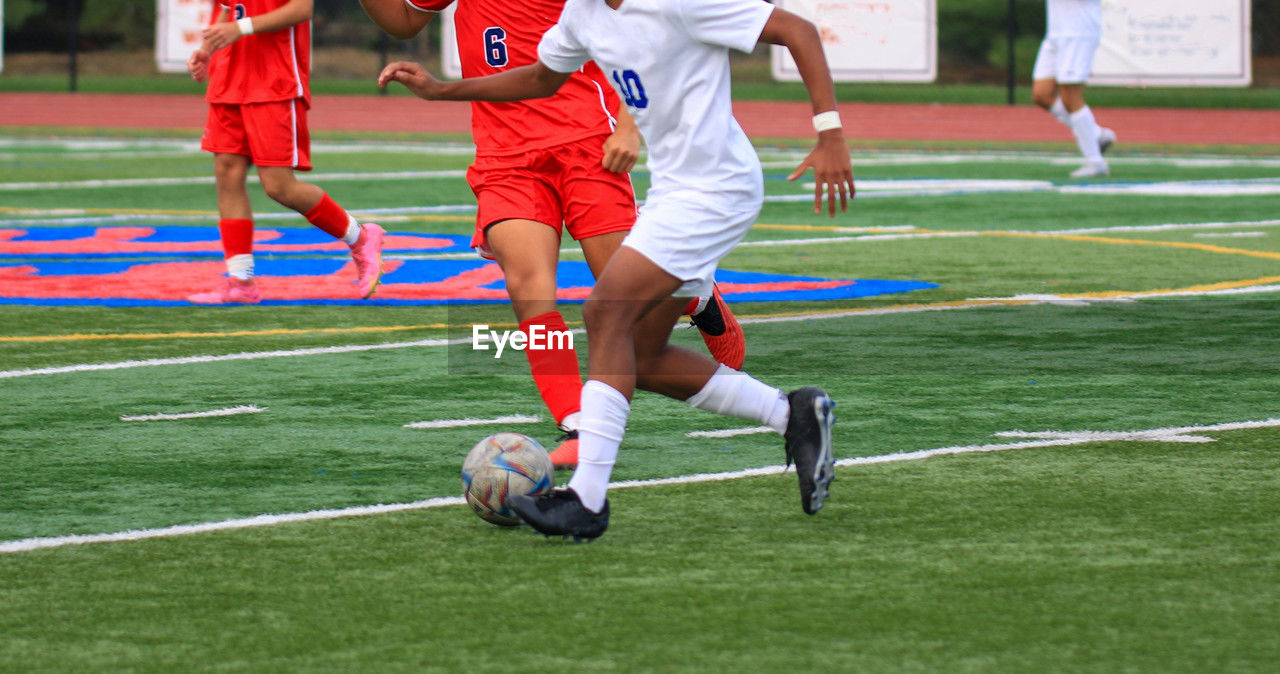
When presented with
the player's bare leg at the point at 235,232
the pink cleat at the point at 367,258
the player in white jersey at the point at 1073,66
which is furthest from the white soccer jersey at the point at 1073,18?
the player's bare leg at the point at 235,232

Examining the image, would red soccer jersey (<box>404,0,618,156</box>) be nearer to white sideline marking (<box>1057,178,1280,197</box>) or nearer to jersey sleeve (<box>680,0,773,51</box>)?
jersey sleeve (<box>680,0,773,51</box>)

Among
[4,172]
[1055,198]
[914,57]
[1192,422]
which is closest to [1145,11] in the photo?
[914,57]

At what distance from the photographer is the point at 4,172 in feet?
62.3

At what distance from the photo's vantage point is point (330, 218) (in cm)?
959

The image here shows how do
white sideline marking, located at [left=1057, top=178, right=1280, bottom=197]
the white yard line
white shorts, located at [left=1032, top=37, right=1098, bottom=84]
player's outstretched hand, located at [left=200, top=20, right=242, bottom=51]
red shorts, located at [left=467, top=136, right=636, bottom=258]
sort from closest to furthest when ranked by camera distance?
red shorts, located at [left=467, top=136, right=636, bottom=258] < the white yard line < player's outstretched hand, located at [left=200, top=20, right=242, bottom=51] < white sideline marking, located at [left=1057, top=178, right=1280, bottom=197] < white shorts, located at [left=1032, top=37, right=1098, bottom=84]

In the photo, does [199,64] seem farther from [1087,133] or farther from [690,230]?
[1087,133]

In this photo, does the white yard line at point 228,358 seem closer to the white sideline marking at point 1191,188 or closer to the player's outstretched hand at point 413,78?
the player's outstretched hand at point 413,78

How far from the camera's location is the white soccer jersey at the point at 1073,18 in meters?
17.5

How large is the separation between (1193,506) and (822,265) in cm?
609

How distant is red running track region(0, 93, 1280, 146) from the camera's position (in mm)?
25703

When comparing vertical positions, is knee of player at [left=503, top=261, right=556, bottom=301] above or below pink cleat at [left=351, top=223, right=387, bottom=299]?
above

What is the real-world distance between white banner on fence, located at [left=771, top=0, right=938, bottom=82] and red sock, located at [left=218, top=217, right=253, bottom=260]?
20.1m

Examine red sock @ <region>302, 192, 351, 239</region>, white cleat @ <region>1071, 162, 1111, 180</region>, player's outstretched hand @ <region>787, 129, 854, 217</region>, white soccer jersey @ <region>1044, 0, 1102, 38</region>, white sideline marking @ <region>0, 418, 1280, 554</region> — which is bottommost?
white sideline marking @ <region>0, 418, 1280, 554</region>

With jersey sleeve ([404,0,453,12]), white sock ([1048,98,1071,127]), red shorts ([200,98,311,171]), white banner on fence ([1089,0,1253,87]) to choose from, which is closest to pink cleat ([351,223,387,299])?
red shorts ([200,98,311,171])
